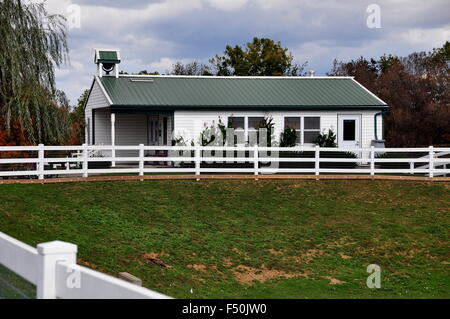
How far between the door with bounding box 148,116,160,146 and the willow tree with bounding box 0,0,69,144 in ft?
23.3

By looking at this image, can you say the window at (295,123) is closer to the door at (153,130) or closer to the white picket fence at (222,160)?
the white picket fence at (222,160)

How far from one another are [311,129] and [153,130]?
316 inches

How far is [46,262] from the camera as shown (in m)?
4.41

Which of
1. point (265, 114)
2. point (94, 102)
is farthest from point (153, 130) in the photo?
point (265, 114)

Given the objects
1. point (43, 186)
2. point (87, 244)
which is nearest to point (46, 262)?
point (87, 244)

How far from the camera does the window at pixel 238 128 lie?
3184cm

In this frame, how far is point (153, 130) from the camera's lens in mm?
34688

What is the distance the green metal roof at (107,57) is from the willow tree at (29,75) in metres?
7.06

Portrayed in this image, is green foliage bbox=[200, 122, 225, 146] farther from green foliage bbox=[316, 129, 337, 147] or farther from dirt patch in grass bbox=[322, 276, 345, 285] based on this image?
dirt patch in grass bbox=[322, 276, 345, 285]

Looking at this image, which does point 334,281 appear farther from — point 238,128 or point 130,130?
point 130,130

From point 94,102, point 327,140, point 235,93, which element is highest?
point 235,93

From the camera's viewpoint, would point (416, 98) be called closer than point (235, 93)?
No

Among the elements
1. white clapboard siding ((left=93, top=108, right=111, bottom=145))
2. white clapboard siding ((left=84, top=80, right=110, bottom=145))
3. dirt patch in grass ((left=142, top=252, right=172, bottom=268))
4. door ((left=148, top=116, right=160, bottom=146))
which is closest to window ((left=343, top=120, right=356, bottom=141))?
door ((left=148, top=116, right=160, bottom=146))

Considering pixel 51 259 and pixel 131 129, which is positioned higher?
pixel 131 129
